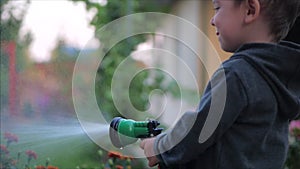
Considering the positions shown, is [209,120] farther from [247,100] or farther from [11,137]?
[11,137]

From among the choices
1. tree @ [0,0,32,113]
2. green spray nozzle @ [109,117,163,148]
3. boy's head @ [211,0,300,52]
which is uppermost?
tree @ [0,0,32,113]

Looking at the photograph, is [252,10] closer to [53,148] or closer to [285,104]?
[285,104]

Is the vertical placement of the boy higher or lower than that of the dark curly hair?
lower

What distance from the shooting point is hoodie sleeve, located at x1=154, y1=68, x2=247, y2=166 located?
133 cm

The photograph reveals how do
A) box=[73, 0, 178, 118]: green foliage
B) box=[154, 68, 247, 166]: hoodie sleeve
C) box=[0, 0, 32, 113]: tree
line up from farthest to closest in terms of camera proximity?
box=[73, 0, 178, 118]: green foliage
box=[0, 0, 32, 113]: tree
box=[154, 68, 247, 166]: hoodie sleeve

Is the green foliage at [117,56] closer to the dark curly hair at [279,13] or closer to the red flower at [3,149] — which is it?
the red flower at [3,149]

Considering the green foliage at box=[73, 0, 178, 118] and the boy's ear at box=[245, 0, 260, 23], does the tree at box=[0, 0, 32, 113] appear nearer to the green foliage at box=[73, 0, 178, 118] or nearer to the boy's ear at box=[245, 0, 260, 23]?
the green foliage at box=[73, 0, 178, 118]

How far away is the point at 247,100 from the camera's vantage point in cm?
135

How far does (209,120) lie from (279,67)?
27 cm

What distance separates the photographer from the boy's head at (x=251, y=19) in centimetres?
145

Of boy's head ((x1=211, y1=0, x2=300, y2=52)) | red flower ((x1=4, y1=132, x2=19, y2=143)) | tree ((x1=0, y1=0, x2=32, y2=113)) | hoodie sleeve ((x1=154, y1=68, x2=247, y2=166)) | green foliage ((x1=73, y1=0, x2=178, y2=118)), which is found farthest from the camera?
green foliage ((x1=73, y1=0, x2=178, y2=118))

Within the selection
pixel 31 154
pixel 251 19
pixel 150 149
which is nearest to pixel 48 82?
pixel 31 154

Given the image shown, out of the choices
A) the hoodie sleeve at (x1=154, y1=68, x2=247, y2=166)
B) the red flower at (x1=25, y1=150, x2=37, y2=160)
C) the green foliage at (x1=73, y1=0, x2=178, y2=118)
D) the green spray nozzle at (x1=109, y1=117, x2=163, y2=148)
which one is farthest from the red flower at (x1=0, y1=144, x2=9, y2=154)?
the green foliage at (x1=73, y1=0, x2=178, y2=118)

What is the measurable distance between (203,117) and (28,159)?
37.8 inches
